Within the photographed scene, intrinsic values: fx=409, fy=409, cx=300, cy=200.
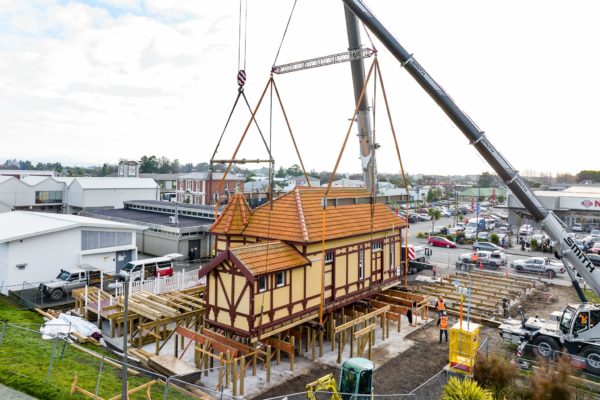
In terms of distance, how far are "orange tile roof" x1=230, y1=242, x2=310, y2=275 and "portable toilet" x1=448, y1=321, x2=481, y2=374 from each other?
6606 millimetres

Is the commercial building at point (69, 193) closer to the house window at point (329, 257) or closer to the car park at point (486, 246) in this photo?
the car park at point (486, 246)

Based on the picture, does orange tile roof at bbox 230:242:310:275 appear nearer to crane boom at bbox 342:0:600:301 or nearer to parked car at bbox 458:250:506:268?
crane boom at bbox 342:0:600:301

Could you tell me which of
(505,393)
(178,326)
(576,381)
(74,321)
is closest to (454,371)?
(505,393)

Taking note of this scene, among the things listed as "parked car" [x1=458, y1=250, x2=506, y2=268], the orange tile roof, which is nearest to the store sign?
"parked car" [x1=458, y1=250, x2=506, y2=268]

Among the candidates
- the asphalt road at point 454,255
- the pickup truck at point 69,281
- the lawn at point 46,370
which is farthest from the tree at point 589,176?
the lawn at point 46,370

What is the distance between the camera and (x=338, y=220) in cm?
2025

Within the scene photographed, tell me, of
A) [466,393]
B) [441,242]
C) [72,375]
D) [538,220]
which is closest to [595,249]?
[441,242]

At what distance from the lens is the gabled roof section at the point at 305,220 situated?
18.3m

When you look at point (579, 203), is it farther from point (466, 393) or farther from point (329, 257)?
point (466, 393)

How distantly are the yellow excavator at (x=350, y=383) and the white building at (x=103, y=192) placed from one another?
180 feet

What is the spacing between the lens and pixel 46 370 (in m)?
14.4

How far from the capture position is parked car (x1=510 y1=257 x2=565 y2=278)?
3362cm

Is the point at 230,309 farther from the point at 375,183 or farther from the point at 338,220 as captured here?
the point at 375,183

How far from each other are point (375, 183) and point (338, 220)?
326 cm
